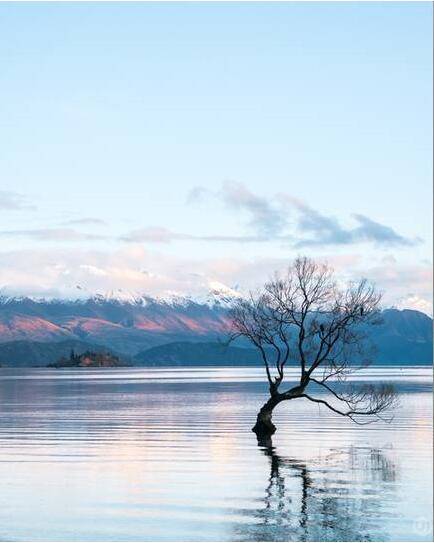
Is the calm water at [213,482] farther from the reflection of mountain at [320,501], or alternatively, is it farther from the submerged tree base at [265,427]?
the submerged tree base at [265,427]

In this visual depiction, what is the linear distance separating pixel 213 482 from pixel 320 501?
646 centimetres

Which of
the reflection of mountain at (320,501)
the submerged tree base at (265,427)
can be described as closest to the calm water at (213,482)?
the reflection of mountain at (320,501)

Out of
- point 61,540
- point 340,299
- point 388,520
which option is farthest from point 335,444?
point 61,540

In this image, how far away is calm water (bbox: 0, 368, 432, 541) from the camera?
32312 millimetres

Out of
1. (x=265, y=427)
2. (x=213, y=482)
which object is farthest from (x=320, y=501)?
(x=265, y=427)

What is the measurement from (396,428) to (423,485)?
3205 centimetres

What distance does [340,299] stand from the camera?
6631 cm

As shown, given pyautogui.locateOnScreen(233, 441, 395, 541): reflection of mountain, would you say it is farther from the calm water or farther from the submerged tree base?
the submerged tree base

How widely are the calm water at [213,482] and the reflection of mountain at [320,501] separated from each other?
45 mm

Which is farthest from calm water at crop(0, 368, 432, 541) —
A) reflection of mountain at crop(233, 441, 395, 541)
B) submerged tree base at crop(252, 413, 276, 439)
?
submerged tree base at crop(252, 413, 276, 439)

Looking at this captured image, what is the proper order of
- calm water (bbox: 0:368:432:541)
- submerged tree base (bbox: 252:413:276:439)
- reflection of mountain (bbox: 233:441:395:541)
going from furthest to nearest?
submerged tree base (bbox: 252:413:276:439), calm water (bbox: 0:368:432:541), reflection of mountain (bbox: 233:441:395:541)

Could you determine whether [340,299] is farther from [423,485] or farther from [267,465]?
[423,485]

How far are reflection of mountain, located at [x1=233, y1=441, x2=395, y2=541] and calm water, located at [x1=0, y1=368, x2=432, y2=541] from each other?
1.8 inches

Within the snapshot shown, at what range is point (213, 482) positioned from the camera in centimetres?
4216
